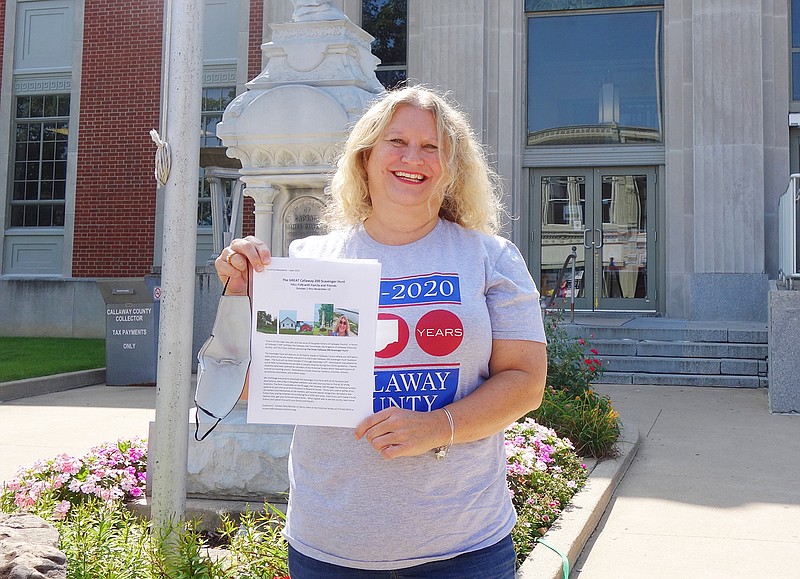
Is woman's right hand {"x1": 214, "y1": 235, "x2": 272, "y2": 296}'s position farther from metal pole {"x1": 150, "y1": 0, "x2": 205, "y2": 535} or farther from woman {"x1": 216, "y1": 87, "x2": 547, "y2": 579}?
metal pole {"x1": 150, "y1": 0, "x2": 205, "y2": 535}

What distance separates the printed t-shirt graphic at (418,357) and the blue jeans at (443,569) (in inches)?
14.7

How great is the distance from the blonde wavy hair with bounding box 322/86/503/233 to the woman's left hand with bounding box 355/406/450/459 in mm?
628

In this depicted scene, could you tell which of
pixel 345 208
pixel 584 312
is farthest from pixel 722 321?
pixel 345 208

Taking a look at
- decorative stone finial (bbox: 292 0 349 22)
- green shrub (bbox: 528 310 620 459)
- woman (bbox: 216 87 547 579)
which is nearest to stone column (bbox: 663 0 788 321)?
green shrub (bbox: 528 310 620 459)

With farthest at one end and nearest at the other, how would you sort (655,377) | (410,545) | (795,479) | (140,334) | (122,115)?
(122,115) → (140,334) → (655,377) → (795,479) → (410,545)

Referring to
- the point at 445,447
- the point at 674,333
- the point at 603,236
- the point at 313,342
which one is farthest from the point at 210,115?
the point at 445,447

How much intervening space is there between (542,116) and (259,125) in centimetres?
1179

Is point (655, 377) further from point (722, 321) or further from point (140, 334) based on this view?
point (140, 334)

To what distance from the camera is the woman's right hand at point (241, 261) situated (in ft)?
6.43

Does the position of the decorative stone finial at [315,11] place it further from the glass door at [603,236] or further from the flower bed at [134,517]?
the glass door at [603,236]

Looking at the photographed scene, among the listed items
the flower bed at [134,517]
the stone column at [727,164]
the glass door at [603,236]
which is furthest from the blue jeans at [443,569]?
the glass door at [603,236]

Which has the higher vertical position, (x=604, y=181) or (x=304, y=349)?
(x=604, y=181)

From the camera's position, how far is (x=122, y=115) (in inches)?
709

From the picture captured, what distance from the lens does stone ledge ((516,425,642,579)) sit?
3822 millimetres
